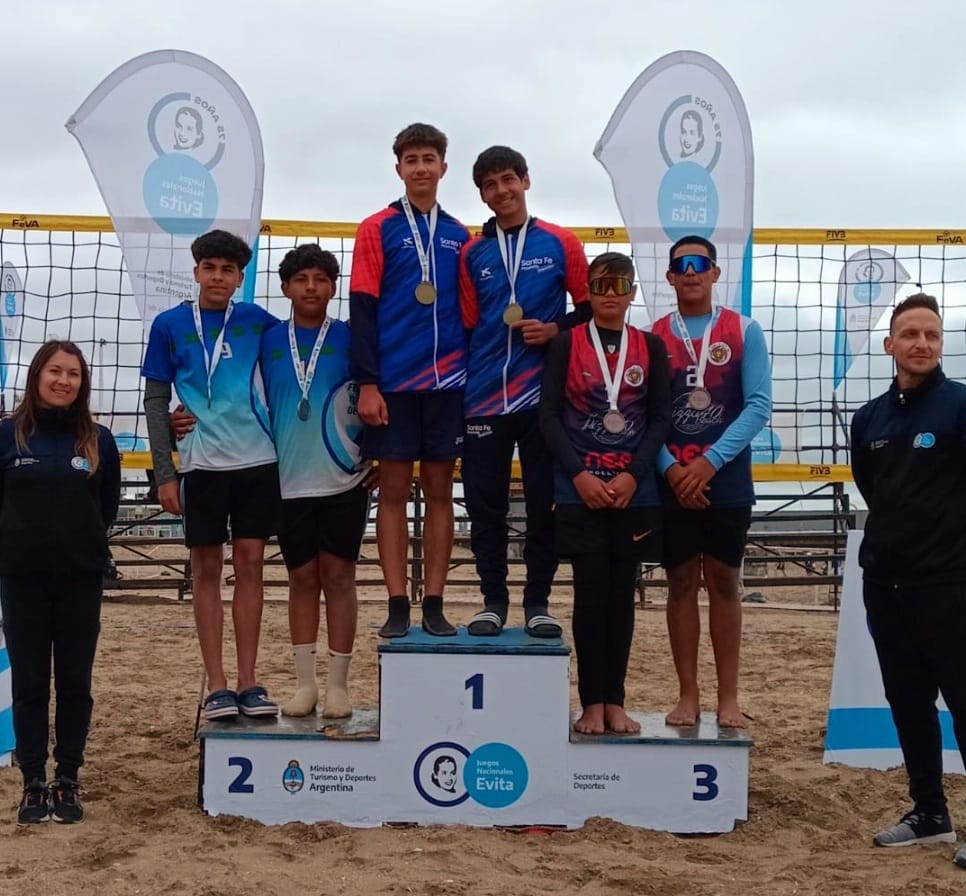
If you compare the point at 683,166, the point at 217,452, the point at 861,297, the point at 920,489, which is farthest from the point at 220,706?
the point at 861,297

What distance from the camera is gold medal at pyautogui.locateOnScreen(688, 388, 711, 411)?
397 centimetres

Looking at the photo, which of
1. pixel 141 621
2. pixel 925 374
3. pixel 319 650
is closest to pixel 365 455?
pixel 925 374

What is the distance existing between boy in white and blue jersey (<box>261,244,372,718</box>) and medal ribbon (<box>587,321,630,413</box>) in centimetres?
87

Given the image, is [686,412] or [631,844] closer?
[631,844]

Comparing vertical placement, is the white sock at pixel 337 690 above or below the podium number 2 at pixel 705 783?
above

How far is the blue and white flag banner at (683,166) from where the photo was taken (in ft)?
18.4

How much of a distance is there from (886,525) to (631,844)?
127cm

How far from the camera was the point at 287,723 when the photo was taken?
3943 mm

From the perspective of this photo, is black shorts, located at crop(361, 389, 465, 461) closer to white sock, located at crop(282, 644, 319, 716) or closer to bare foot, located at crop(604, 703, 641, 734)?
white sock, located at crop(282, 644, 319, 716)

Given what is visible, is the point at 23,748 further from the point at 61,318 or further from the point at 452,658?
the point at 61,318

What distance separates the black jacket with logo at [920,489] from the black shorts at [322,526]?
1.72 meters

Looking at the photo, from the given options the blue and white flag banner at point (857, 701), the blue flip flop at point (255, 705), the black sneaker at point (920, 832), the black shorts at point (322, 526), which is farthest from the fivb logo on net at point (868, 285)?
the blue flip flop at point (255, 705)

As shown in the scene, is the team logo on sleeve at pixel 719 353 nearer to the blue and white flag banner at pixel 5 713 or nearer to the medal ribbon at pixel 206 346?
the medal ribbon at pixel 206 346

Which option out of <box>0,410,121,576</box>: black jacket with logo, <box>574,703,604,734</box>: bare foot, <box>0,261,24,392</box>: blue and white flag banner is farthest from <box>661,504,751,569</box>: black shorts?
<box>0,261,24,392</box>: blue and white flag banner
